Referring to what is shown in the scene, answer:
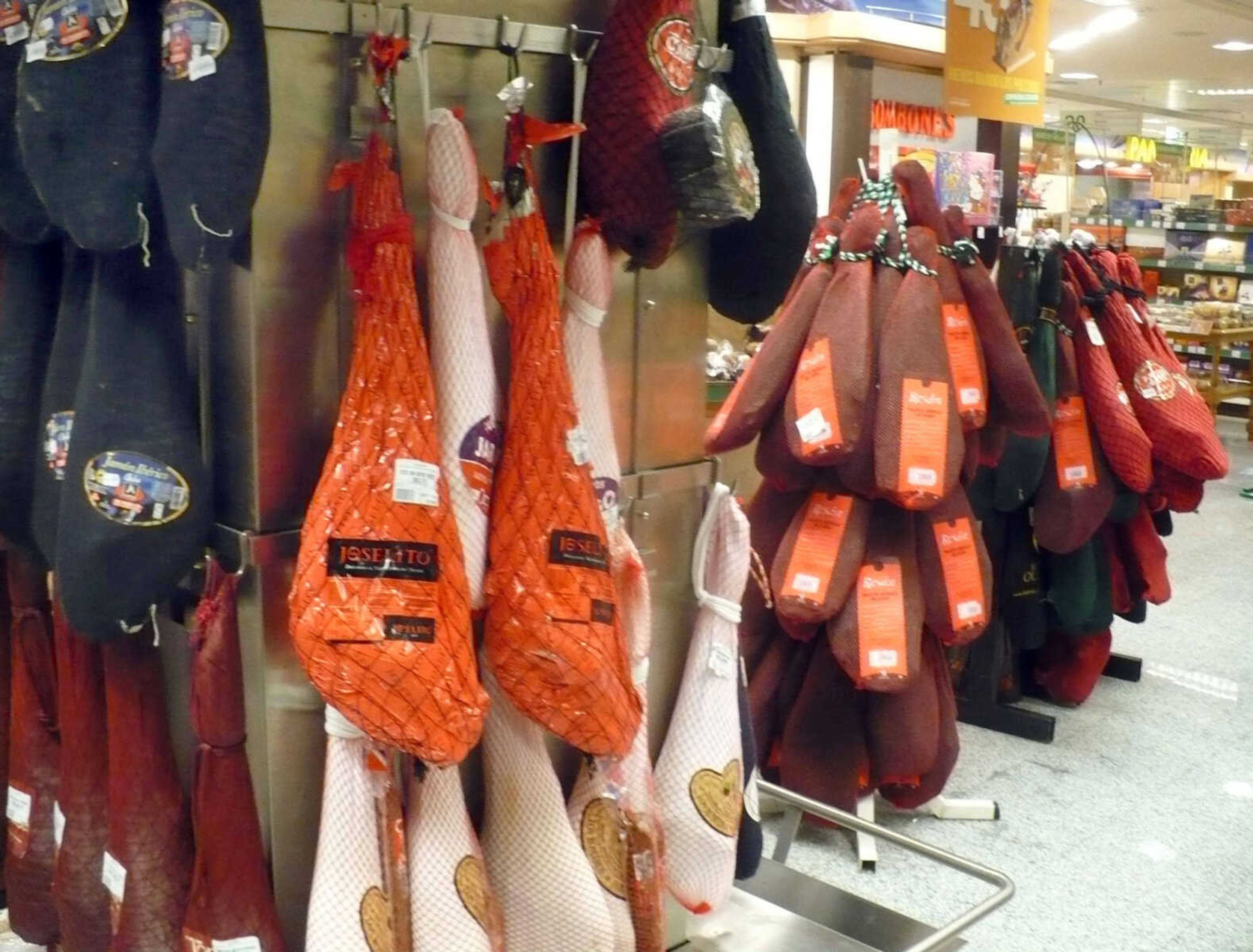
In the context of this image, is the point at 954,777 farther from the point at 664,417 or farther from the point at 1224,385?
the point at 1224,385

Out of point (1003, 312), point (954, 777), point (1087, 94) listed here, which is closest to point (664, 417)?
point (1003, 312)

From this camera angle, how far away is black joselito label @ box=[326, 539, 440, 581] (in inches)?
33.7

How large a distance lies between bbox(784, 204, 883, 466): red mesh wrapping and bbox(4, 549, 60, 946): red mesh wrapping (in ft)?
4.82

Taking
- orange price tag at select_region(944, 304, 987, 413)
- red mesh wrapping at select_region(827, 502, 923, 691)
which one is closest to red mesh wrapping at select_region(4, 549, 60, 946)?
red mesh wrapping at select_region(827, 502, 923, 691)

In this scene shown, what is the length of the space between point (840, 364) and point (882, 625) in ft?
1.68

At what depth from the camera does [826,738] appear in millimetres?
2631

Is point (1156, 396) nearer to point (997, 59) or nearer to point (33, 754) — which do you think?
point (997, 59)

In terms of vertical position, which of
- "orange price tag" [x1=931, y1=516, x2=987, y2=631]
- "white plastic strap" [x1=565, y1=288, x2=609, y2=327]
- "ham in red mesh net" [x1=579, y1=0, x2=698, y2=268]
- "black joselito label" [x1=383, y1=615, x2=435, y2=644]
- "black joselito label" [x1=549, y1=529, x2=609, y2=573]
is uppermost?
"ham in red mesh net" [x1=579, y1=0, x2=698, y2=268]

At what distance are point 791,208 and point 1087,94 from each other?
13887mm

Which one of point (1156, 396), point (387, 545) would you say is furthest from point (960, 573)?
point (387, 545)

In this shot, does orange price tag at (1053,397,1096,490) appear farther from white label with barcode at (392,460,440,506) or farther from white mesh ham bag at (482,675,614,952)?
white label with barcode at (392,460,440,506)

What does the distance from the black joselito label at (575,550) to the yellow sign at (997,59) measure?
2.26m

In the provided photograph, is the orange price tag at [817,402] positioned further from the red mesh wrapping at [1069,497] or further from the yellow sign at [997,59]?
the red mesh wrapping at [1069,497]

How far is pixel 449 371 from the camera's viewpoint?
0.96m
